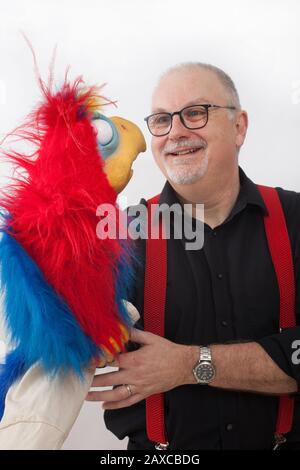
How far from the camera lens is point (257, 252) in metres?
1.35

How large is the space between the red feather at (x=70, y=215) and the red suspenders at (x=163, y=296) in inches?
11.0

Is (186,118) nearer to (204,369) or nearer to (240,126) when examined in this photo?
(240,126)

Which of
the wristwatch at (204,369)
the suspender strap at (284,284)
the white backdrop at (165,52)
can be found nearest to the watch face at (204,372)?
the wristwatch at (204,369)

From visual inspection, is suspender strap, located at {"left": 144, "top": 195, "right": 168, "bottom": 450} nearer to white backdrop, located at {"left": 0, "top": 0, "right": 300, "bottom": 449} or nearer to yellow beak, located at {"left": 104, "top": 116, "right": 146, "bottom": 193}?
yellow beak, located at {"left": 104, "top": 116, "right": 146, "bottom": 193}

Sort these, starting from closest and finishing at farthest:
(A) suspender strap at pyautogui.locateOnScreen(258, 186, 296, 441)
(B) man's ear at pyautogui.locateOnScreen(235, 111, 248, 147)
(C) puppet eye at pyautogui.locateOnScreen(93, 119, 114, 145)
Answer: (C) puppet eye at pyautogui.locateOnScreen(93, 119, 114, 145), (A) suspender strap at pyautogui.locateOnScreen(258, 186, 296, 441), (B) man's ear at pyautogui.locateOnScreen(235, 111, 248, 147)

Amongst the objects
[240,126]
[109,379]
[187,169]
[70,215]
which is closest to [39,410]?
[109,379]

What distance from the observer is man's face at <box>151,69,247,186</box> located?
1329mm

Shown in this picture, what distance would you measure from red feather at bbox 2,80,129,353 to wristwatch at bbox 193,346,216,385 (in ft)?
0.83

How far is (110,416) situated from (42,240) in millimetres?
615

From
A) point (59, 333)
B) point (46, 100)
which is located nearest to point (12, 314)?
point (59, 333)

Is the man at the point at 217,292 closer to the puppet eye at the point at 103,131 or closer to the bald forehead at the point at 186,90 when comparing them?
the bald forehead at the point at 186,90

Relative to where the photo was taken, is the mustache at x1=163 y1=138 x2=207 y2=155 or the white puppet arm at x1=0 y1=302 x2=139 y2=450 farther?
the mustache at x1=163 y1=138 x2=207 y2=155

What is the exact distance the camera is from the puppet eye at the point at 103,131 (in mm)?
1024

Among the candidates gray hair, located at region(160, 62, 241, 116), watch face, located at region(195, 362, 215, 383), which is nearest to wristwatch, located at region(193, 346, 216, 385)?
watch face, located at region(195, 362, 215, 383)
